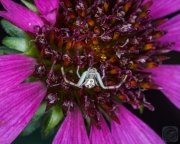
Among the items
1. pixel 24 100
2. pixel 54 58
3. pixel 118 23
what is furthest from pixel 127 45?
pixel 24 100

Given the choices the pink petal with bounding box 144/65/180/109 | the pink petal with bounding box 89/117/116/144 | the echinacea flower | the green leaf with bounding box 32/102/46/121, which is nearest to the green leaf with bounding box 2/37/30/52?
the echinacea flower

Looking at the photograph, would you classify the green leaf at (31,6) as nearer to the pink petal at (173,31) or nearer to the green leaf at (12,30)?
the green leaf at (12,30)

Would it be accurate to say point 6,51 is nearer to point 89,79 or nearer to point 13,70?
point 13,70

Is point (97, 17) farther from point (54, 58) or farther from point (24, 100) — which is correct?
point (24, 100)

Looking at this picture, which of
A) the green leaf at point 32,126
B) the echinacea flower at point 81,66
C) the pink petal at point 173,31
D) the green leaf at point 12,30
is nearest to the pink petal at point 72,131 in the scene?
the echinacea flower at point 81,66

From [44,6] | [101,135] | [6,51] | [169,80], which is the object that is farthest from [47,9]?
[169,80]

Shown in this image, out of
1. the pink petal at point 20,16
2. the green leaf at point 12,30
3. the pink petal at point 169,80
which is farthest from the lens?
the pink petal at point 169,80

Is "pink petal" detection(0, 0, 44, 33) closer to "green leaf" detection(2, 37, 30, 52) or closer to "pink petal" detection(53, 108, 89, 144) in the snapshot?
"green leaf" detection(2, 37, 30, 52)
